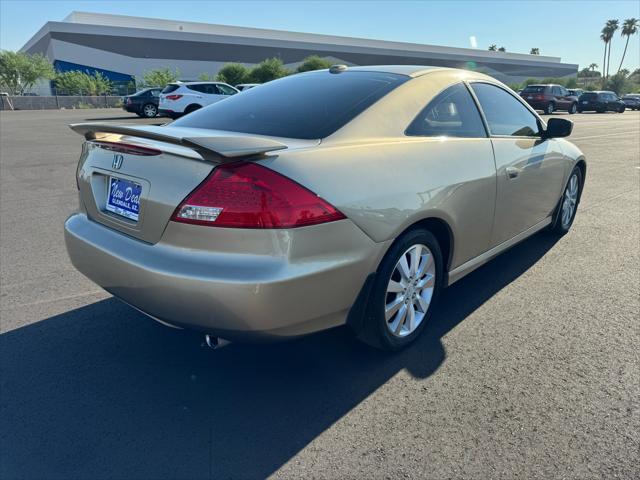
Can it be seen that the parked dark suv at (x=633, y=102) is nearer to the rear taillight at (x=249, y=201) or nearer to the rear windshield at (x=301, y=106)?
the rear windshield at (x=301, y=106)

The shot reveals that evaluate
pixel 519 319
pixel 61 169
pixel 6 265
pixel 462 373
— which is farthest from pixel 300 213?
pixel 61 169

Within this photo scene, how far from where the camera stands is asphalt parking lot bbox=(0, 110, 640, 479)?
2.08 m

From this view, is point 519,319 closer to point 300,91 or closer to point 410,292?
point 410,292

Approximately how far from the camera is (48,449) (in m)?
2.12

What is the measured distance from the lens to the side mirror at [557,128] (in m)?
4.09

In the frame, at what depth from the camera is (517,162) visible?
3557mm

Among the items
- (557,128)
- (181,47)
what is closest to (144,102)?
(557,128)

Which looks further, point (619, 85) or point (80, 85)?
point (619, 85)

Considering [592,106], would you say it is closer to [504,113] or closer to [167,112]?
[167,112]

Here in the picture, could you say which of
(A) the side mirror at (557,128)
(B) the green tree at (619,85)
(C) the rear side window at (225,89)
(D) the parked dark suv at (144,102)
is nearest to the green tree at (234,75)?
(D) the parked dark suv at (144,102)

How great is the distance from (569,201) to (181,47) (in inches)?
2552

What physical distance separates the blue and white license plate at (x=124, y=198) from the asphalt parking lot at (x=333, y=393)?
2.95ft

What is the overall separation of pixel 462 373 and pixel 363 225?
3.54ft

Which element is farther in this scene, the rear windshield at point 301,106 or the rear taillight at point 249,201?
the rear windshield at point 301,106
